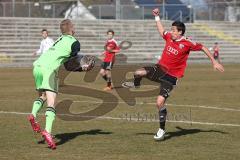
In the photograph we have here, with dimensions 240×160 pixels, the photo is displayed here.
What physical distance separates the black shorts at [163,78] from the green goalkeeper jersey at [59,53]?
1984 mm

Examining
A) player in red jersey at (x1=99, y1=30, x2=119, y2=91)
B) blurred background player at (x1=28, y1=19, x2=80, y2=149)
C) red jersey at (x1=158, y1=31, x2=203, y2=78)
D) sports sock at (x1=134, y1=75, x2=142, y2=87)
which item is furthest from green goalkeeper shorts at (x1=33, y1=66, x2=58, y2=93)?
player in red jersey at (x1=99, y1=30, x2=119, y2=91)

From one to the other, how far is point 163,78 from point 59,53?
2.32 meters

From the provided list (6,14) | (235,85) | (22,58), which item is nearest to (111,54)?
(235,85)

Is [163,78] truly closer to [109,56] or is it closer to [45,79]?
[45,79]

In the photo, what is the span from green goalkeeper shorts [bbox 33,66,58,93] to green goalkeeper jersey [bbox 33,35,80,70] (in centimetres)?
8

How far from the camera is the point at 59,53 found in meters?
10.8

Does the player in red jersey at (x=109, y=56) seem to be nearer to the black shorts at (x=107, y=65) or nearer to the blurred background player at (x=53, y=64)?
the black shorts at (x=107, y=65)

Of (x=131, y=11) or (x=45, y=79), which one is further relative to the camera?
(x=131, y=11)

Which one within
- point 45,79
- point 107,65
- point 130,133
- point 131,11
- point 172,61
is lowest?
point 130,133

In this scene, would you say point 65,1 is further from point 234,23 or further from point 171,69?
point 171,69

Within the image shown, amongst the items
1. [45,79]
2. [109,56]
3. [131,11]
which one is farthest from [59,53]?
[131,11]

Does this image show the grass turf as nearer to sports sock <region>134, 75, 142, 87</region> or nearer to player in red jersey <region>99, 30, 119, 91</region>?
sports sock <region>134, 75, 142, 87</region>

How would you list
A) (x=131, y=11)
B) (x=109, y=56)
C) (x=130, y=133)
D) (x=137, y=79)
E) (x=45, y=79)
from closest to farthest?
(x=45, y=79) < (x=137, y=79) < (x=130, y=133) < (x=109, y=56) < (x=131, y=11)

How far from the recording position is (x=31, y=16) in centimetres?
5362
